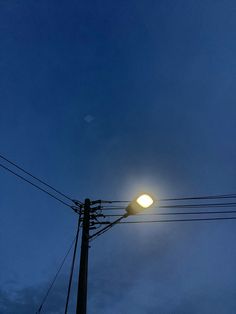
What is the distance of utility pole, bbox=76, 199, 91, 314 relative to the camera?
293 inches

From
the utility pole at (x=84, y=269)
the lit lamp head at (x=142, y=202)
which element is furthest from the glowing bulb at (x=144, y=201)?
the utility pole at (x=84, y=269)

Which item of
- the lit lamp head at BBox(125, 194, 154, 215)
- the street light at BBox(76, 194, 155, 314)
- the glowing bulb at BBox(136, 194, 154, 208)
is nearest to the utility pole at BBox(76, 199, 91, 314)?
the street light at BBox(76, 194, 155, 314)

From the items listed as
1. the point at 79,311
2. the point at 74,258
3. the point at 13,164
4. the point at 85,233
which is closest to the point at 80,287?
the point at 79,311

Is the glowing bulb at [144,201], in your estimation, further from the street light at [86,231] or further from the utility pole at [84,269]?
the utility pole at [84,269]

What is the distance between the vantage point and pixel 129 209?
765 cm

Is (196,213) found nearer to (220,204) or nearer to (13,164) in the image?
(220,204)

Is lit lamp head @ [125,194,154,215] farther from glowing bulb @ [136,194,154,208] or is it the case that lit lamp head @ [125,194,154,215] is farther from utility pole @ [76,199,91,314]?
utility pole @ [76,199,91,314]

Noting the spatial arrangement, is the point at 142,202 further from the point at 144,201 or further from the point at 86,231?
the point at 86,231

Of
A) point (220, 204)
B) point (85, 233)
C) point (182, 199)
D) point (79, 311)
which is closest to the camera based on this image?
point (79, 311)

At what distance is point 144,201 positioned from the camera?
23.0 ft

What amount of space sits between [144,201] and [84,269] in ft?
8.98

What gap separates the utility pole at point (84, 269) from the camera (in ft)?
24.4

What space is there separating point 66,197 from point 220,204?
6.20 m

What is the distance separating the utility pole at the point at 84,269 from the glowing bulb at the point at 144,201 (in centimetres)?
249
